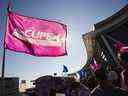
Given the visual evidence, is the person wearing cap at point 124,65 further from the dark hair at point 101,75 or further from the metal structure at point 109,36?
the metal structure at point 109,36

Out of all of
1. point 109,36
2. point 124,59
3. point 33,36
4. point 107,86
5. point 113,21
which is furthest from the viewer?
point 109,36

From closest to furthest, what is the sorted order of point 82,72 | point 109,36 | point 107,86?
point 107,86, point 109,36, point 82,72

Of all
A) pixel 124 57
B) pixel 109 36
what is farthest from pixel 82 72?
pixel 124 57

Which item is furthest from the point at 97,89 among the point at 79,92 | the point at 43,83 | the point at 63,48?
the point at 63,48

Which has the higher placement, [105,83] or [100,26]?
[100,26]

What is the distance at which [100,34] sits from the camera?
37.8 m

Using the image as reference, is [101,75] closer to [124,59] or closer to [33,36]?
[124,59]

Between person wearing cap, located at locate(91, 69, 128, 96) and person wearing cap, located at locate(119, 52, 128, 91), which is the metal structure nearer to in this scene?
person wearing cap, located at locate(119, 52, 128, 91)

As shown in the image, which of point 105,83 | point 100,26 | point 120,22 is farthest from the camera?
point 100,26

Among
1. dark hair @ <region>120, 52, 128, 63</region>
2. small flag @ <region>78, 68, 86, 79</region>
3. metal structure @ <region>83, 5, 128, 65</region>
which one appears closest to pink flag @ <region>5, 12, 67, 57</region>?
dark hair @ <region>120, 52, 128, 63</region>

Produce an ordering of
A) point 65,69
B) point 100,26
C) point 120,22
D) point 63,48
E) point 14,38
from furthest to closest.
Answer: point 65,69 → point 100,26 → point 120,22 → point 63,48 → point 14,38

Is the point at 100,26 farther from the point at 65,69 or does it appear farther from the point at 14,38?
the point at 14,38

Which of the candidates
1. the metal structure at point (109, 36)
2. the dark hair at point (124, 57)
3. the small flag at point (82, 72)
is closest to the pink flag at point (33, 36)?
the dark hair at point (124, 57)

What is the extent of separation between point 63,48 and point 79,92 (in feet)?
21.2
